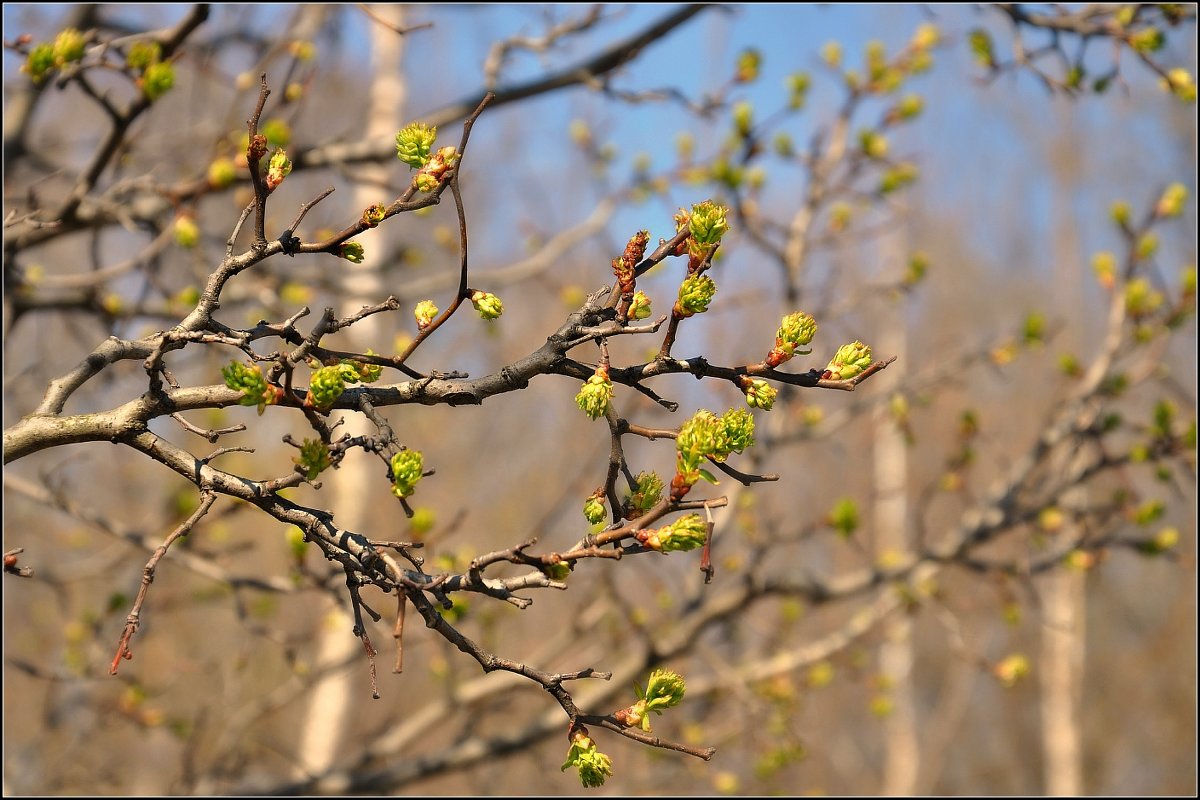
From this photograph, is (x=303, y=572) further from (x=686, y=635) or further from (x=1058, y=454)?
(x=1058, y=454)

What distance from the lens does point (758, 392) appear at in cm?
123

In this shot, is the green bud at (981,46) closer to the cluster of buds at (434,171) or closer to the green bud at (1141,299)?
the green bud at (1141,299)

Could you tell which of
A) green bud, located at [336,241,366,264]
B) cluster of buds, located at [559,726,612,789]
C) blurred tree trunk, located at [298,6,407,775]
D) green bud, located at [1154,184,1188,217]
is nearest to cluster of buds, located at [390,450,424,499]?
green bud, located at [336,241,366,264]

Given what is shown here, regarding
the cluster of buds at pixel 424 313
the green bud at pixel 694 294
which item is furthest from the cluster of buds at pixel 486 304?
the green bud at pixel 694 294

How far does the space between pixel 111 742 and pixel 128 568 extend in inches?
214

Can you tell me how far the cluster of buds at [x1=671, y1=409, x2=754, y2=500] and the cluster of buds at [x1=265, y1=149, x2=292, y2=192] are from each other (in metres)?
0.67

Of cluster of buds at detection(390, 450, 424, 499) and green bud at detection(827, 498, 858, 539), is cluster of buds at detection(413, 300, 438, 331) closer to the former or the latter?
cluster of buds at detection(390, 450, 424, 499)

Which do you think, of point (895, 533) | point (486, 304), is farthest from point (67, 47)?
point (895, 533)

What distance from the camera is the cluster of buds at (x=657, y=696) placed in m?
1.23

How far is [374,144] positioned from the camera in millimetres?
2965

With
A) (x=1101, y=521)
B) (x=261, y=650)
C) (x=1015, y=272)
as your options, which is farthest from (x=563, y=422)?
(x=1101, y=521)

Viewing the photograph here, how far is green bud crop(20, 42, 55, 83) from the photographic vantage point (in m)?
2.16

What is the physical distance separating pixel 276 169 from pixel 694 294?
2.02 feet

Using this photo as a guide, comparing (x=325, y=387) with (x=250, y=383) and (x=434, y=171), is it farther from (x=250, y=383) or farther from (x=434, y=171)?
(x=434, y=171)
